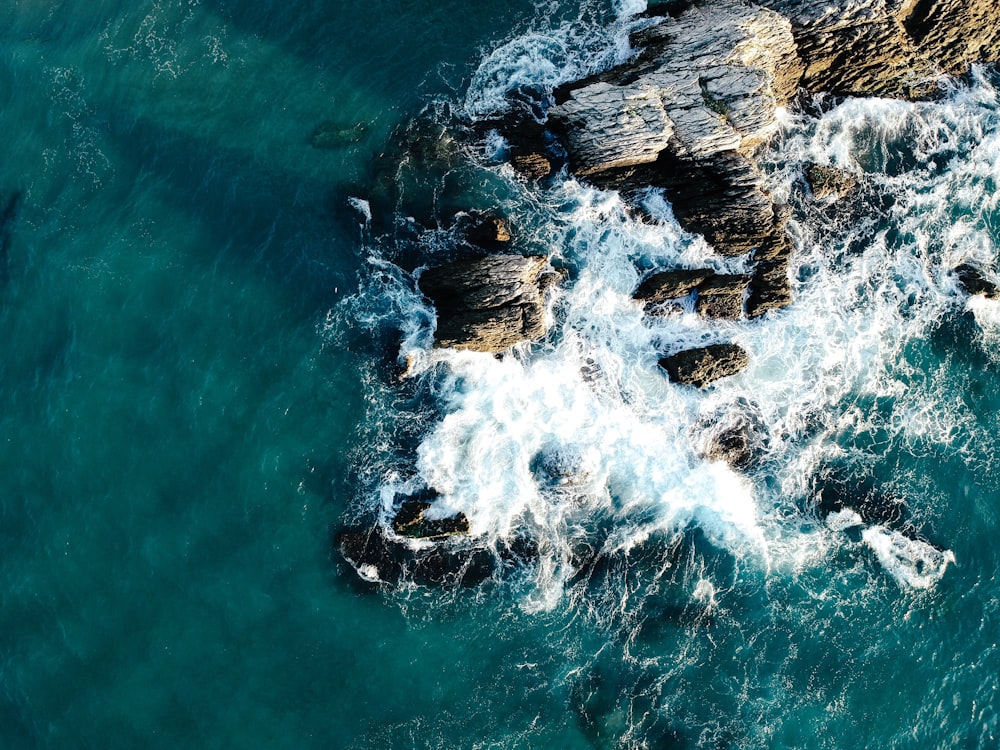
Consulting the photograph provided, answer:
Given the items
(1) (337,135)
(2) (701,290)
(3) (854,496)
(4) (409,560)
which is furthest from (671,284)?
(4) (409,560)

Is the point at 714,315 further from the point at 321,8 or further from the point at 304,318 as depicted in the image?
the point at 321,8

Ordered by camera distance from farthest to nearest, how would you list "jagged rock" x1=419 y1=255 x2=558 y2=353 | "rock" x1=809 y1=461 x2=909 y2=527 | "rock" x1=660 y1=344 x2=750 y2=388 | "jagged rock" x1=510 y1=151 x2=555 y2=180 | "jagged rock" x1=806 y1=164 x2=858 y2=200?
1. "jagged rock" x1=806 y1=164 x2=858 y2=200
2. "jagged rock" x1=510 y1=151 x2=555 y2=180
3. "rock" x1=809 y1=461 x2=909 y2=527
4. "rock" x1=660 y1=344 x2=750 y2=388
5. "jagged rock" x1=419 y1=255 x2=558 y2=353

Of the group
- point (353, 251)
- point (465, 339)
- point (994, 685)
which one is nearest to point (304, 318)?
point (353, 251)

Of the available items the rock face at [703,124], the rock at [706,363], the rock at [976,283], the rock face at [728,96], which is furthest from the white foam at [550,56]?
the rock at [976,283]

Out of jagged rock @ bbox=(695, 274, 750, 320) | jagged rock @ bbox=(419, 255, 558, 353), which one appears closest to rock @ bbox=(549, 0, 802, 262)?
jagged rock @ bbox=(695, 274, 750, 320)

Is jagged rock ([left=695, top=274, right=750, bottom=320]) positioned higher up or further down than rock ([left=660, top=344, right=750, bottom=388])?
higher up

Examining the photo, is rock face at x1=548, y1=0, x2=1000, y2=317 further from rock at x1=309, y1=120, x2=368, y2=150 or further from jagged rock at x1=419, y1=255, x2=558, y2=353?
rock at x1=309, y1=120, x2=368, y2=150
